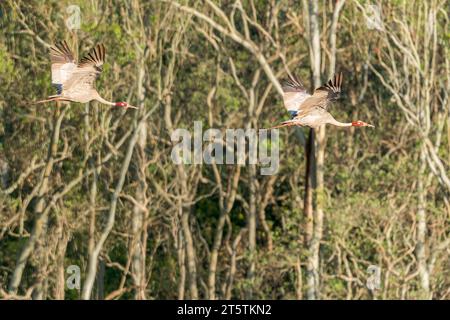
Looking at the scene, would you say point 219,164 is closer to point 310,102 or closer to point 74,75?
point 74,75

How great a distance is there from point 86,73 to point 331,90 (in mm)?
3616

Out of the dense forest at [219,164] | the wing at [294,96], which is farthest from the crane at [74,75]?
the dense forest at [219,164]

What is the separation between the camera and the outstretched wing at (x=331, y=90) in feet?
77.8

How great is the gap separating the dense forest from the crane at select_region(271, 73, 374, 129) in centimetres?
1529

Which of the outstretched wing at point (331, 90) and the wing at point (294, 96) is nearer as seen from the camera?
the outstretched wing at point (331, 90)

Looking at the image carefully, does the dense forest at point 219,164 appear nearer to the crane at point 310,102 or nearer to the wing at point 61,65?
the crane at point 310,102

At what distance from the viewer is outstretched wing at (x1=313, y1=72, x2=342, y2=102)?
23719mm

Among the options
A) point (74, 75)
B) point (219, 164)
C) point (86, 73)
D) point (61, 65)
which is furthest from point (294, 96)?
point (219, 164)


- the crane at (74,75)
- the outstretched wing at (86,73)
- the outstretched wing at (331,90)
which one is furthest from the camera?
the crane at (74,75)

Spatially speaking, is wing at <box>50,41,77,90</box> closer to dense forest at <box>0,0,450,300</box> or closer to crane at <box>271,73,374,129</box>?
crane at <box>271,73,374,129</box>

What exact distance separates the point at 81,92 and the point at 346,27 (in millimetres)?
23924

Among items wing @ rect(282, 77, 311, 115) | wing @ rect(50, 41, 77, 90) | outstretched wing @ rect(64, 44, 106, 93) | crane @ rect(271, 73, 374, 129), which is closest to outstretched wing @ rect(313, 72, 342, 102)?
crane @ rect(271, 73, 374, 129)

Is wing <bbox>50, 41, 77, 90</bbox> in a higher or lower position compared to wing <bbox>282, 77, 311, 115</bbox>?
higher

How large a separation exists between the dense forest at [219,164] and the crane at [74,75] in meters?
15.9
